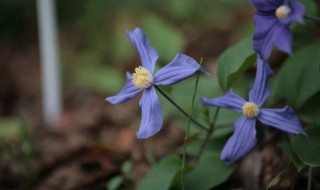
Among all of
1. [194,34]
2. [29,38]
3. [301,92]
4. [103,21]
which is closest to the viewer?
[301,92]

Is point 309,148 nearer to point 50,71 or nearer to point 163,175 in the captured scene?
point 163,175

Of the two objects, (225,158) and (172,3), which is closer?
(225,158)

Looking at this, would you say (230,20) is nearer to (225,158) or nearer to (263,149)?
(263,149)

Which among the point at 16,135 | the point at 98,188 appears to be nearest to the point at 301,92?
the point at 98,188

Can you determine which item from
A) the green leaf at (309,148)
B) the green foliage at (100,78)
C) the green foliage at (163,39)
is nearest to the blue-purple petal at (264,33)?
the green leaf at (309,148)

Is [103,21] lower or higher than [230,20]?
higher

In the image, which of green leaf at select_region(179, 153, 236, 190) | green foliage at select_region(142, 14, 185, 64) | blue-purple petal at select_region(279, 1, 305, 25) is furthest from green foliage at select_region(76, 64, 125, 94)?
blue-purple petal at select_region(279, 1, 305, 25)

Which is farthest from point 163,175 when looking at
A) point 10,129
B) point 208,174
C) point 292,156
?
point 10,129
